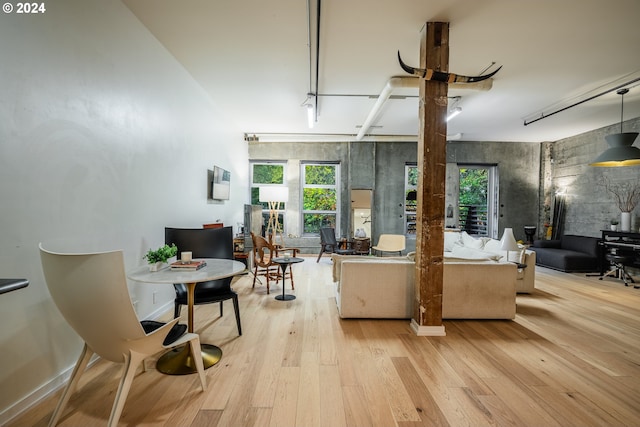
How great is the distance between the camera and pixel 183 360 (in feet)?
7.73

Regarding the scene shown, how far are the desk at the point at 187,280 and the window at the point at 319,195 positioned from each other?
550 centimetres

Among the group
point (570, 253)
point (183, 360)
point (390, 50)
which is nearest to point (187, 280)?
point (183, 360)

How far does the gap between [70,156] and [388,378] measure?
9.35 ft

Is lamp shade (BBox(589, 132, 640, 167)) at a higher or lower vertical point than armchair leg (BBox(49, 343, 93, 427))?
higher

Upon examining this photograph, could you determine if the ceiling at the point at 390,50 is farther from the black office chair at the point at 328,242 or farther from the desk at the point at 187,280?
the black office chair at the point at 328,242

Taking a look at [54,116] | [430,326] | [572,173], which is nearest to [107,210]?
[54,116]

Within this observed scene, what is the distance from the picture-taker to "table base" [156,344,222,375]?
88.4 inches

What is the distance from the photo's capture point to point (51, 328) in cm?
199

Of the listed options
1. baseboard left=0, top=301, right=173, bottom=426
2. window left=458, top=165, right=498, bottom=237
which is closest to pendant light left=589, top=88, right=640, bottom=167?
window left=458, top=165, right=498, bottom=237

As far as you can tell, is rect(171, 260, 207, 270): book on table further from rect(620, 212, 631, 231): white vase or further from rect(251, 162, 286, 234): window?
rect(620, 212, 631, 231): white vase

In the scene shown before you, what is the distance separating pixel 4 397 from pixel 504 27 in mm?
4964

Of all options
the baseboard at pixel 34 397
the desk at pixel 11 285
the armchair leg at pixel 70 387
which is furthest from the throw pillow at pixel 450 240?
the desk at pixel 11 285

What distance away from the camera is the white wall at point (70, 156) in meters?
1.72

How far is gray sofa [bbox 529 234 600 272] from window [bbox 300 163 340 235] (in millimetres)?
4839
